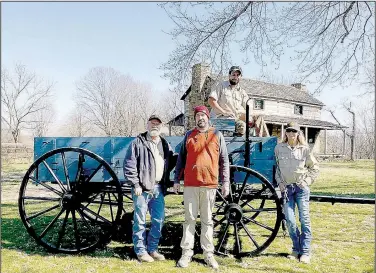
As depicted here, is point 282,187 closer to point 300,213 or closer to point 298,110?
point 300,213

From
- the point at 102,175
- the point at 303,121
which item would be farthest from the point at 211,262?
the point at 303,121

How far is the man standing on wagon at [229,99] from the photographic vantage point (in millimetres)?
5316

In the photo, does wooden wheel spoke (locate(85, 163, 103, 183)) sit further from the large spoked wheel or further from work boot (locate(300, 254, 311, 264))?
work boot (locate(300, 254, 311, 264))

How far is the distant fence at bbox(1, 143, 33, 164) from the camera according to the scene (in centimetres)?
2489

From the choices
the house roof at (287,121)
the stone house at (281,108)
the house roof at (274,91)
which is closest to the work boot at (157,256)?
the stone house at (281,108)

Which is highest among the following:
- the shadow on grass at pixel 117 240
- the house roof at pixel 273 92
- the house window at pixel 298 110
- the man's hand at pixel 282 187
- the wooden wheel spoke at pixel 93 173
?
the house roof at pixel 273 92

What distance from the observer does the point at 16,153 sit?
2570 centimetres

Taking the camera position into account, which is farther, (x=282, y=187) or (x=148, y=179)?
(x=282, y=187)

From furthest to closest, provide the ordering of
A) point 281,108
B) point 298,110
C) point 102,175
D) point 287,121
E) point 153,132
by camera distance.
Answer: point 298,110 → point 281,108 → point 287,121 → point 102,175 → point 153,132

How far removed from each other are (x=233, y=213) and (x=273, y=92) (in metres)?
31.3

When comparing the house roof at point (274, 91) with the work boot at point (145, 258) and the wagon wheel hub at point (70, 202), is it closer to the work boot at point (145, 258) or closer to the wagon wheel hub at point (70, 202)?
the wagon wheel hub at point (70, 202)

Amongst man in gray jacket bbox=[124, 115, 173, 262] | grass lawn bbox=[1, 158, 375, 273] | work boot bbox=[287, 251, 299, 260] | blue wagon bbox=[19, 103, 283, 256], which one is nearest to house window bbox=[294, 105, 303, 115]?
grass lawn bbox=[1, 158, 375, 273]

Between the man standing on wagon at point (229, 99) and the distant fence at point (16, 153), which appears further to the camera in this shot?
the distant fence at point (16, 153)

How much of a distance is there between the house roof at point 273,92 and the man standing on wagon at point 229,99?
83.1 feet
